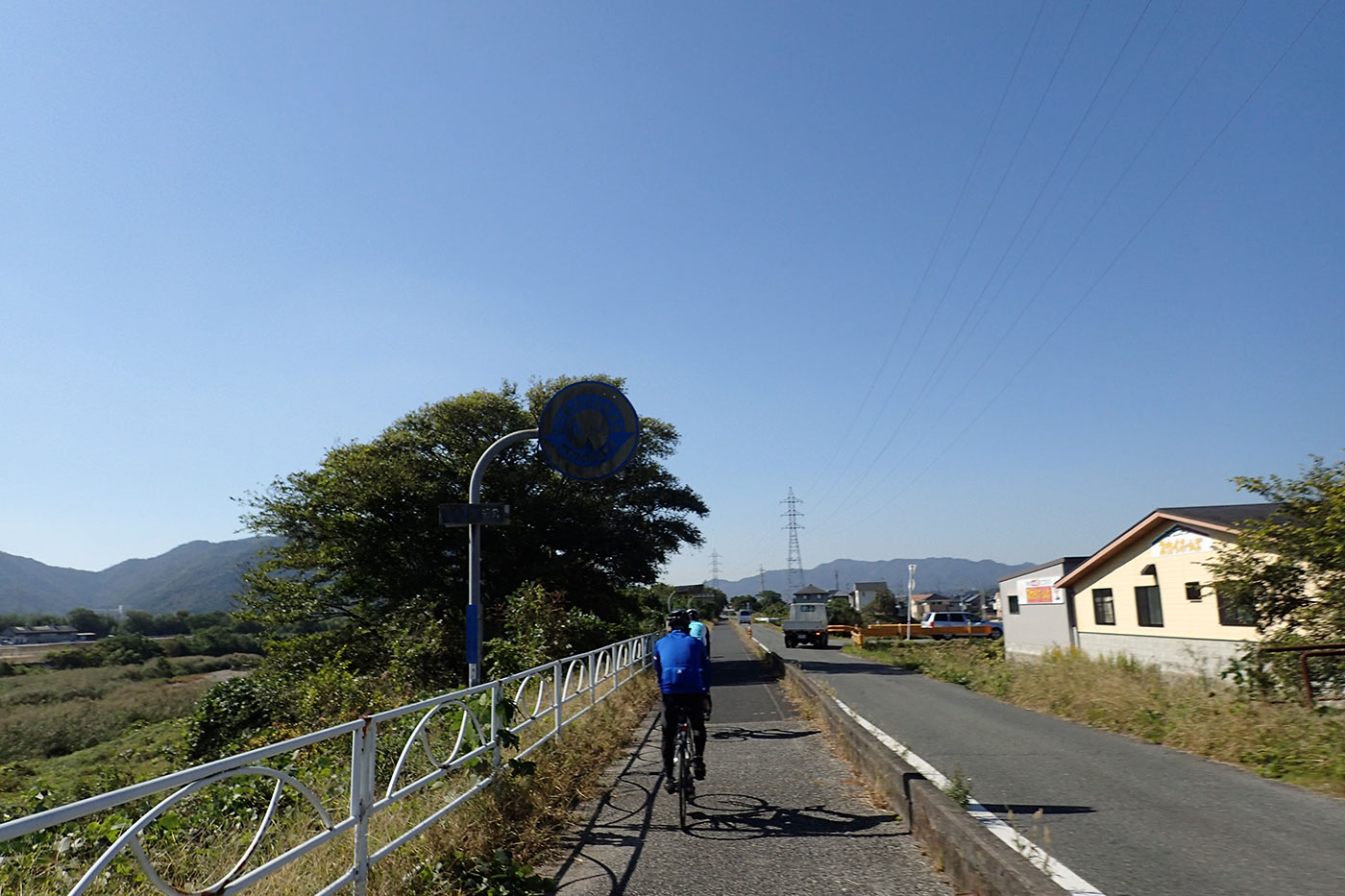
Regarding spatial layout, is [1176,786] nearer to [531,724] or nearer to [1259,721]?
[1259,721]

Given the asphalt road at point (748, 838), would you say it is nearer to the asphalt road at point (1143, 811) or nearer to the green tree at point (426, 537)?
the asphalt road at point (1143, 811)

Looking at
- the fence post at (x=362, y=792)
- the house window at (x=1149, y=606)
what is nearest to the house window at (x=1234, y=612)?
the house window at (x=1149, y=606)

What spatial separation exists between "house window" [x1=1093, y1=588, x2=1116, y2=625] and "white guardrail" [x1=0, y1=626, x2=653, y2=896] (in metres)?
18.6

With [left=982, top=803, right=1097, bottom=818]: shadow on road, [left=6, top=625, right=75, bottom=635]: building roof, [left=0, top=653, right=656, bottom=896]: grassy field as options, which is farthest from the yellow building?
[left=6, top=625, right=75, bottom=635]: building roof

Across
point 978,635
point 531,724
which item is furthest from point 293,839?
point 978,635

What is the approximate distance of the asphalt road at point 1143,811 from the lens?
16.4 feet

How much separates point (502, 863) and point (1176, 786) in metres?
6.40

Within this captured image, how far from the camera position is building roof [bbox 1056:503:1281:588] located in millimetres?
18384

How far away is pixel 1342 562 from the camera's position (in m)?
11.3

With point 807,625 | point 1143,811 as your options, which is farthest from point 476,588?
point 807,625

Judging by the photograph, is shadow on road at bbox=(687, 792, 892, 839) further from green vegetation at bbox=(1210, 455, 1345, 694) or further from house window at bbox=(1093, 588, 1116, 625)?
house window at bbox=(1093, 588, 1116, 625)

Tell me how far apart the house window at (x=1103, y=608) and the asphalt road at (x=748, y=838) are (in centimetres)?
1747

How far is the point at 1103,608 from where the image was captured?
24297 mm

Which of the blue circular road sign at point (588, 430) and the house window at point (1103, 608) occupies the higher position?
the blue circular road sign at point (588, 430)
